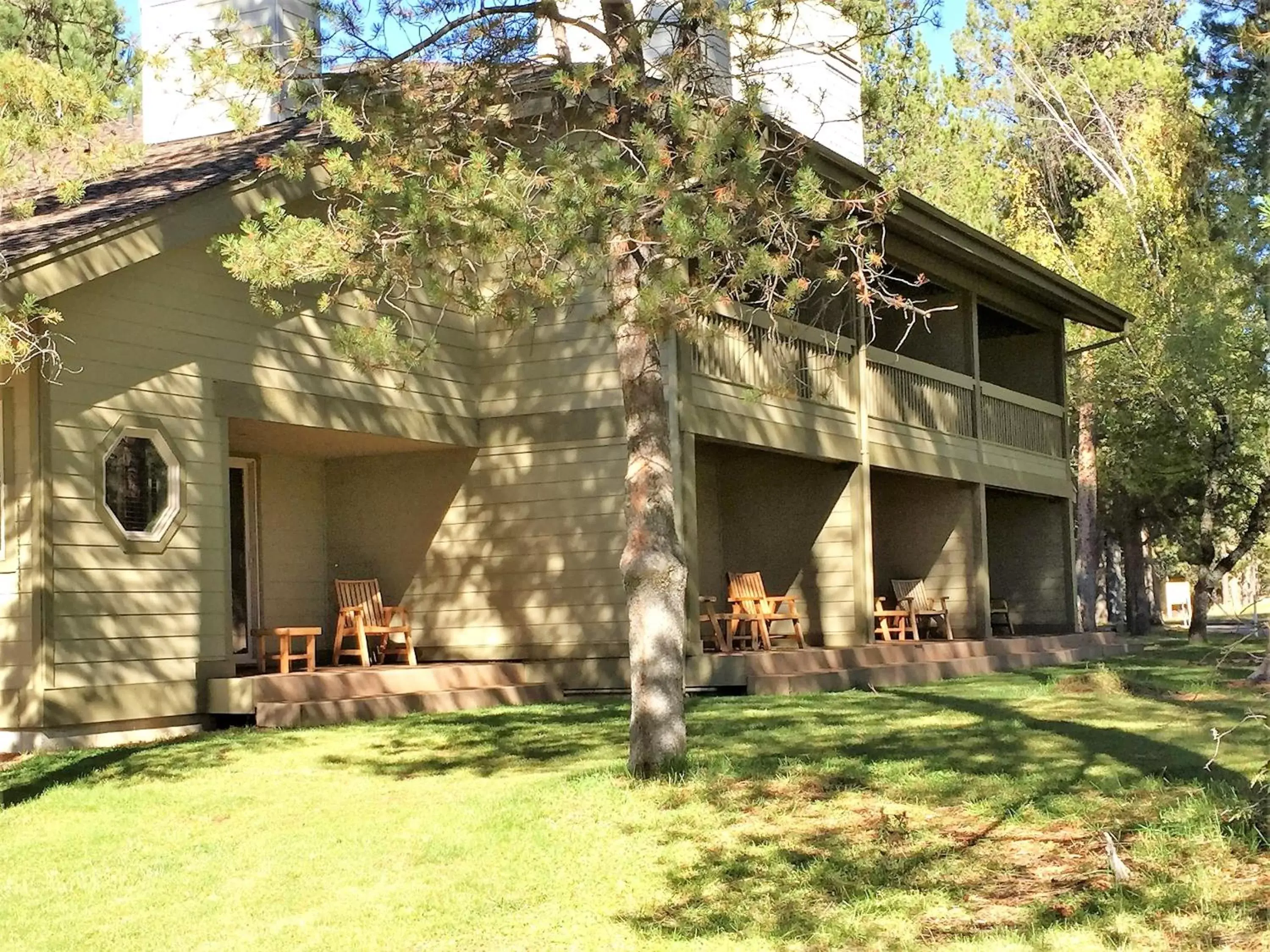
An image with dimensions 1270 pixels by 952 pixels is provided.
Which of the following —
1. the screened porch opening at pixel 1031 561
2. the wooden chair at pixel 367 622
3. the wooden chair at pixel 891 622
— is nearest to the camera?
the wooden chair at pixel 367 622

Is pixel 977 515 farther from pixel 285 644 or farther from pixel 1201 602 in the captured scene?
pixel 285 644

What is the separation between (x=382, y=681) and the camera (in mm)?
12711

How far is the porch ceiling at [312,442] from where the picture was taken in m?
13.0

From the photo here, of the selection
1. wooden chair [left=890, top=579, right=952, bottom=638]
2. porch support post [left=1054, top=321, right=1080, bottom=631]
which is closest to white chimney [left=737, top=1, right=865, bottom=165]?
porch support post [left=1054, top=321, right=1080, bottom=631]

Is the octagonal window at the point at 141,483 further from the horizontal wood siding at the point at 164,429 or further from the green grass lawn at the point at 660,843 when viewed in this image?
the green grass lawn at the point at 660,843

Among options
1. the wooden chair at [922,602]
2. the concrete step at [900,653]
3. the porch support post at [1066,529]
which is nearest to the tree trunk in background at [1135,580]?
the porch support post at [1066,529]

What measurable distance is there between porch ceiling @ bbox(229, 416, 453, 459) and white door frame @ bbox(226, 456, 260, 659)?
0.14 m

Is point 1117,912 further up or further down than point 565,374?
further down

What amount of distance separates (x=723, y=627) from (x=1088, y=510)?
12255mm

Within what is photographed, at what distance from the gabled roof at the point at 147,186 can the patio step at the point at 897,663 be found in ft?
21.5

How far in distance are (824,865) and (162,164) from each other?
9892mm

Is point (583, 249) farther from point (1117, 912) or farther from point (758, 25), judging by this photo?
point (1117, 912)

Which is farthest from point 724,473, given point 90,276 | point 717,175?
point 717,175

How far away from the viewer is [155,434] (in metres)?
11.4
